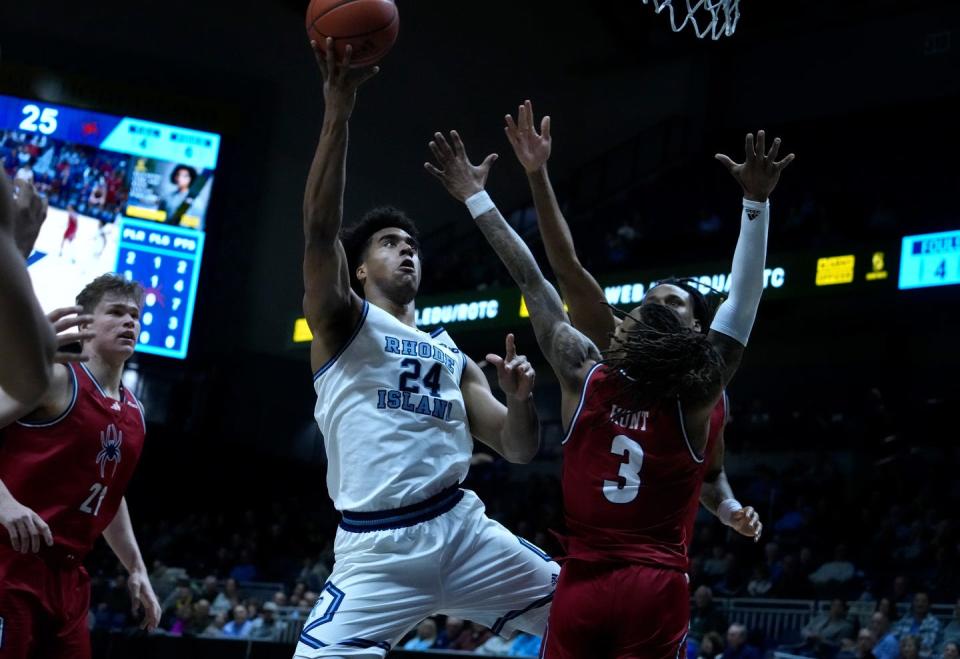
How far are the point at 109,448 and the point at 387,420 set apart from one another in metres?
1.11

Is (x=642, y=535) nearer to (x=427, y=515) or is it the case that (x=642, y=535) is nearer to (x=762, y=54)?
(x=427, y=515)

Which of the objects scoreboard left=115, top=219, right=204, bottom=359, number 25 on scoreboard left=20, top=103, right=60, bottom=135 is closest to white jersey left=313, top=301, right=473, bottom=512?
scoreboard left=115, top=219, right=204, bottom=359

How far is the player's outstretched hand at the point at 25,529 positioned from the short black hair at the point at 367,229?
1.63 meters

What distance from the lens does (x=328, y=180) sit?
3.95 meters

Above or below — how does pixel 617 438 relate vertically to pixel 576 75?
below

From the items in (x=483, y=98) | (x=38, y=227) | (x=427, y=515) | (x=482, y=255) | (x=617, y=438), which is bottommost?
(x=427, y=515)

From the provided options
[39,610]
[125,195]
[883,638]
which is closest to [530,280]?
[39,610]

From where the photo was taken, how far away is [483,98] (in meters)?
22.7

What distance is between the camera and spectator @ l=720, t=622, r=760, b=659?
877cm

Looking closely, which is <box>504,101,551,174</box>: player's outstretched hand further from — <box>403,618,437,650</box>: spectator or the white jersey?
<box>403,618,437,650</box>: spectator

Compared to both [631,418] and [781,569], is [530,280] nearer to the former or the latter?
[631,418]

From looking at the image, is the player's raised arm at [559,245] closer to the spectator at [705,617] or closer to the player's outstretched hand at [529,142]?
the player's outstretched hand at [529,142]

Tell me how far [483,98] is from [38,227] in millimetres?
20648

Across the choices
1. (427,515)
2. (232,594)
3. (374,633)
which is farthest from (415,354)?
(232,594)
